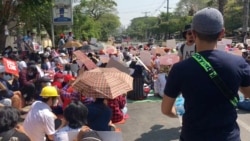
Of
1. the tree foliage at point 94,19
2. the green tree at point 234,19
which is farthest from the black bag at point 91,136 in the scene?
the green tree at point 234,19

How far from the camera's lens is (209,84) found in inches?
82.1

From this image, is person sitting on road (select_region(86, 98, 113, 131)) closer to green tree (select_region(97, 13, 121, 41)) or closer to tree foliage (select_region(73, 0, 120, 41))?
tree foliage (select_region(73, 0, 120, 41))

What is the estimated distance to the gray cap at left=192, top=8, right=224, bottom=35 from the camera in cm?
210

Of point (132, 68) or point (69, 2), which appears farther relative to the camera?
point (69, 2)

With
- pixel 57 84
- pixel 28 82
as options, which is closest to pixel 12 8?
pixel 28 82

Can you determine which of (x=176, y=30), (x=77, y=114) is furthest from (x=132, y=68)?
(x=176, y=30)

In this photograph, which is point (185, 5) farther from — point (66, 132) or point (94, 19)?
point (66, 132)

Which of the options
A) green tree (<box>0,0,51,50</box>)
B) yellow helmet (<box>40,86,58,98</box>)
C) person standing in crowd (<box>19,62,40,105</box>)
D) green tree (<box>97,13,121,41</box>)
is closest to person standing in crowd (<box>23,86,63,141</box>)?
yellow helmet (<box>40,86,58,98</box>)

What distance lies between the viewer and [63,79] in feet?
25.9

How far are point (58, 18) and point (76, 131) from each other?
16848mm

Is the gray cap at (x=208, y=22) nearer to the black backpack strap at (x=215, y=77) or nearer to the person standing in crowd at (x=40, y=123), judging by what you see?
the black backpack strap at (x=215, y=77)

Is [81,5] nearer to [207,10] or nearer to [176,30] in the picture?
[176,30]

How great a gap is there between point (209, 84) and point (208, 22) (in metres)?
0.36

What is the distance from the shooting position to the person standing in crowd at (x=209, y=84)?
2096 mm
